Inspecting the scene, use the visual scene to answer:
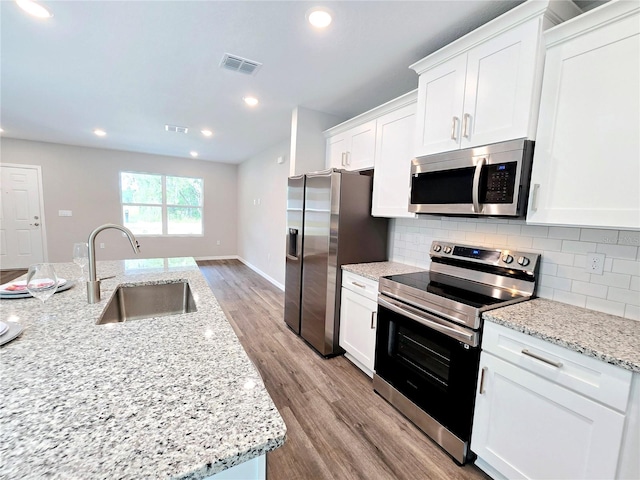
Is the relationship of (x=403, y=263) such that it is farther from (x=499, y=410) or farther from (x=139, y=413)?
(x=139, y=413)

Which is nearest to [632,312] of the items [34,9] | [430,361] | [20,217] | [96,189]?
[430,361]

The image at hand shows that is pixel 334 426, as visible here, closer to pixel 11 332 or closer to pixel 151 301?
pixel 151 301

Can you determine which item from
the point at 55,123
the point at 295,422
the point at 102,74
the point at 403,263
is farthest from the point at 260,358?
the point at 55,123

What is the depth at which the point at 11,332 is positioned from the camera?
92cm

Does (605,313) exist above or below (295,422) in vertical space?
above

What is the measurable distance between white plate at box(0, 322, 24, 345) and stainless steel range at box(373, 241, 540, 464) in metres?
1.80

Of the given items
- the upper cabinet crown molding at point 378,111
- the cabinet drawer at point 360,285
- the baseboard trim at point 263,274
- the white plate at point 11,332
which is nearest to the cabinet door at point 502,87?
the upper cabinet crown molding at point 378,111

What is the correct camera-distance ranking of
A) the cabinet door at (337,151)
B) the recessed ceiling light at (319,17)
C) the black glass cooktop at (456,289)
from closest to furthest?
the black glass cooktop at (456,289), the recessed ceiling light at (319,17), the cabinet door at (337,151)

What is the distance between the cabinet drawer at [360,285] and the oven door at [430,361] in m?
0.14

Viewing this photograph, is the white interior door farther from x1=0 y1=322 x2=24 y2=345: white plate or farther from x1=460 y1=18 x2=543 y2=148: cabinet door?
x1=460 y1=18 x2=543 y2=148: cabinet door

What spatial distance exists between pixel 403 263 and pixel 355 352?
92 cm

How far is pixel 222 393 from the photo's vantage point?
26.8 inches

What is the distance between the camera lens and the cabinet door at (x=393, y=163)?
7.38ft

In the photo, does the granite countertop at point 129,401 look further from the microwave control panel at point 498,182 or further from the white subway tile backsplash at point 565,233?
the white subway tile backsplash at point 565,233
